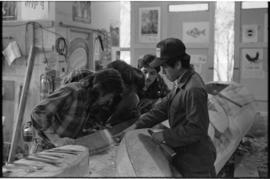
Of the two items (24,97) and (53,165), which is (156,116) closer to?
(53,165)

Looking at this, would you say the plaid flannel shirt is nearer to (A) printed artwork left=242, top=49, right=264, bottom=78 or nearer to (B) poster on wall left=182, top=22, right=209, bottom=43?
(B) poster on wall left=182, top=22, right=209, bottom=43

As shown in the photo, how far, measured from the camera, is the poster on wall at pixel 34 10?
3515 millimetres

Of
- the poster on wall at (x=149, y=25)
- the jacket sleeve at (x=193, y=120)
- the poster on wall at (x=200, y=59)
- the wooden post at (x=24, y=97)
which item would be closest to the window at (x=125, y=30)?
the poster on wall at (x=149, y=25)

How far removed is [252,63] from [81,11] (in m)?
2.29

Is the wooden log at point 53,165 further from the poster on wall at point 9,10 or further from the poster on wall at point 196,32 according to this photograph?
the poster on wall at point 196,32

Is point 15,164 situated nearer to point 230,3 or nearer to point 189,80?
point 189,80

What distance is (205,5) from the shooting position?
4.11m

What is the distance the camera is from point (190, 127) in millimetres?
1411

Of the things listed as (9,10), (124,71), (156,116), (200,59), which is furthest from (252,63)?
(9,10)

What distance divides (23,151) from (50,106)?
2.11 meters

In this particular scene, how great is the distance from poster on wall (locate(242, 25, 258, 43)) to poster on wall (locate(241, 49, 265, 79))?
0.14 m

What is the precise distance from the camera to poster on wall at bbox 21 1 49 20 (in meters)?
3.51

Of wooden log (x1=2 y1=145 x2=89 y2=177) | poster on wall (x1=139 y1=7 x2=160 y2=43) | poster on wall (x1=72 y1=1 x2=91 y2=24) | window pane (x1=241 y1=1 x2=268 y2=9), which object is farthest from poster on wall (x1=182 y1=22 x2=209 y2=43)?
wooden log (x1=2 y1=145 x2=89 y2=177)

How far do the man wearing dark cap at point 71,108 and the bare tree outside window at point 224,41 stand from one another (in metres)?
2.54
